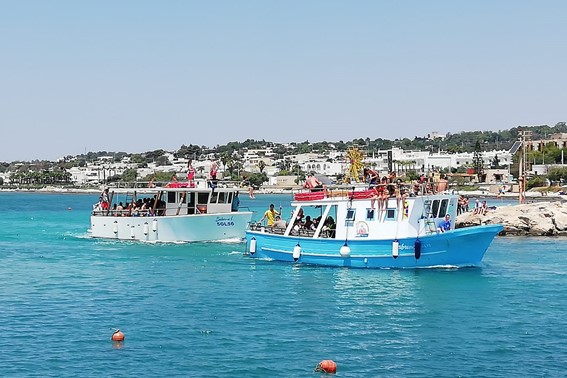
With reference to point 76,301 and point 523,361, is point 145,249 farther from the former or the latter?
point 523,361

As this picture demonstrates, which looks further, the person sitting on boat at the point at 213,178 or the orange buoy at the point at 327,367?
the person sitting on boat at the point at 213,178

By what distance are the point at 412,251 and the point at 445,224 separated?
6.22 feet

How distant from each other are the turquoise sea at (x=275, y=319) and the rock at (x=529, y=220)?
1668cm

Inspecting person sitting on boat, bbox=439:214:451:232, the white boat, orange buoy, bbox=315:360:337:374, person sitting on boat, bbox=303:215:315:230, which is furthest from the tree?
orange buoy, bbox=315:360:337:374

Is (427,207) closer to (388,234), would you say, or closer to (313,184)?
(388,234)

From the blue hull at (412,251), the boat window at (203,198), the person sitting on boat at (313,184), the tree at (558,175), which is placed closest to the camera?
the blue hull at (412,251)

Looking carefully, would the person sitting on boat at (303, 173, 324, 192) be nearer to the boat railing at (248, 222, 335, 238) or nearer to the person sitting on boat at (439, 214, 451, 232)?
the boat railing at (248, 222, 335, 238)

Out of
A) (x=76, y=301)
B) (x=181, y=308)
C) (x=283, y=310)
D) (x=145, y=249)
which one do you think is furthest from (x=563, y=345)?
(x=145, y=249)

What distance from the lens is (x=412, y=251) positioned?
36.7 m

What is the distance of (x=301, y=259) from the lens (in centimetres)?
3966

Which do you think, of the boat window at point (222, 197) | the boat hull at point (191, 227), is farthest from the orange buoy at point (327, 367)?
the boat window at point (222, 197)

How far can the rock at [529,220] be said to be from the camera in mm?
59875

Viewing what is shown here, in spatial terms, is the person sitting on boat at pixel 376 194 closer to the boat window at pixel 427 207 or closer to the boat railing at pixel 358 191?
the boat railing at pixel 358 191

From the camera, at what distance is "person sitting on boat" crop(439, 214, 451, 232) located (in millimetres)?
37062
